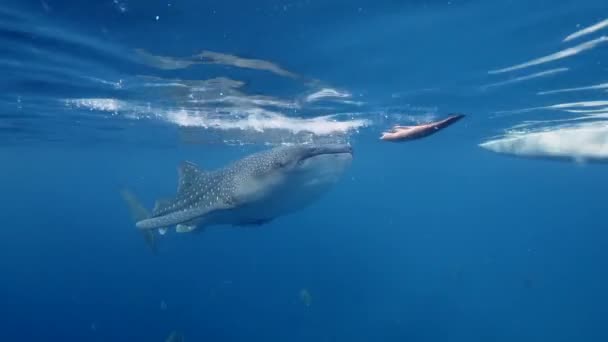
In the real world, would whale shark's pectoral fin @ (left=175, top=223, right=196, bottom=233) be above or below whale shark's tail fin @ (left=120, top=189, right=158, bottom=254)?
above

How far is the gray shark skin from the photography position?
717 cm

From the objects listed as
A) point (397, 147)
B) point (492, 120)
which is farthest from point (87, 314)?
point (492, 120)

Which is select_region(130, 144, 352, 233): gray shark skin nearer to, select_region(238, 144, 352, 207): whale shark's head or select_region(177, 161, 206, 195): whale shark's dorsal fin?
select_region(238, 144, 352, 207): whale shark's head

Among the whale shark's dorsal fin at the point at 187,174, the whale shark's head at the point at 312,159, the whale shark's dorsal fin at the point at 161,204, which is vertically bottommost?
the whale shark's dorsal fin at the point at 161,204

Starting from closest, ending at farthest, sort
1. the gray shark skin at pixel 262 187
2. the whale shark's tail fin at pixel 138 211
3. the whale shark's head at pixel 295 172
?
the whale shark's head at pixel 295 172
the gray shark skin at pixel 262 187
the whale shark's tail fin at pixel 138 211

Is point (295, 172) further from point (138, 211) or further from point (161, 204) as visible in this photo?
point (138, 211)

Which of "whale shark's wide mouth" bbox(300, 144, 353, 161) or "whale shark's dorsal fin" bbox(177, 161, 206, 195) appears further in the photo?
"whale shark's dorsal fin" bbox(177, 161, 206, 195)

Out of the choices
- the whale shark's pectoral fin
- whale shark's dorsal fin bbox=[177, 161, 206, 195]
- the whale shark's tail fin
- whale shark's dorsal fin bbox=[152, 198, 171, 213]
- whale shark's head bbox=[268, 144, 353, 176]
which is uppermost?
whale shark's head bbox=[268, 144, 353, 176]

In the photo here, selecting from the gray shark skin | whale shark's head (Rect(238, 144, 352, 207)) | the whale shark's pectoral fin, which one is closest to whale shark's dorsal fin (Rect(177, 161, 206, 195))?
the gray shark skin

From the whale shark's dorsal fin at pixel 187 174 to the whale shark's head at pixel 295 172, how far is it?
2128 mm

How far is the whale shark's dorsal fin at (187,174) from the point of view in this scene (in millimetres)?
9875

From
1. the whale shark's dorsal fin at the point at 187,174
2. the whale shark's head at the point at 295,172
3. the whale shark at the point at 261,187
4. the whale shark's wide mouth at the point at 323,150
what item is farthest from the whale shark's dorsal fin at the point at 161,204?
the whale shark's wide mouth at the point at 323,150

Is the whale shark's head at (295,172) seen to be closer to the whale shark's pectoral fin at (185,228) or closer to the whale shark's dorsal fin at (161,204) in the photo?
the whale shark's pectoral fin at (185,228)

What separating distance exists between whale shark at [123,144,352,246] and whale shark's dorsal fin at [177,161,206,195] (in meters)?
0.37
